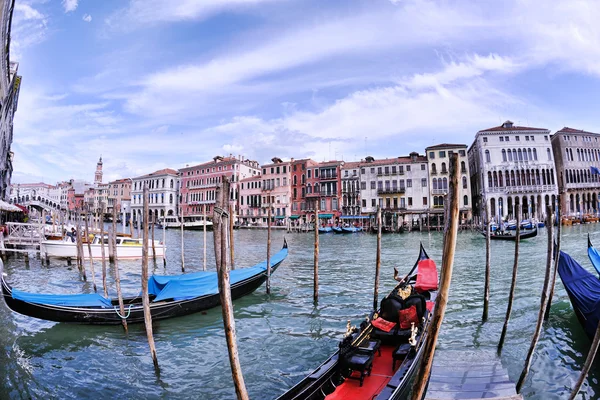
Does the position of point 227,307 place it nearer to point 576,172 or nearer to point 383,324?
point 383,324

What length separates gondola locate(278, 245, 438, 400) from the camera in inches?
130

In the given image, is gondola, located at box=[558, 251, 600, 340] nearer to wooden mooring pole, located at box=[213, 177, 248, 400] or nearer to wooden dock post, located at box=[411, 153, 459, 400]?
wooden dock post, located at box=[411, 153, 459, 400]

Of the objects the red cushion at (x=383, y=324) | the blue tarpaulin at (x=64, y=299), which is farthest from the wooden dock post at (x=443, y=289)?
the blue tarpaulin at (x=64, y=299)

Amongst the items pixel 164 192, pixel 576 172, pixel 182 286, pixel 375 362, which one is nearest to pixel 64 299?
pixel 182 286

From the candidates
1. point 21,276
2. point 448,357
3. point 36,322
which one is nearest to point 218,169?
point 21,276

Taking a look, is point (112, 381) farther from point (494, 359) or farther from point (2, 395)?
point (494, 359)

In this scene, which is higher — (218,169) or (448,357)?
(218,169)

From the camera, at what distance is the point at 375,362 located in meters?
4.07

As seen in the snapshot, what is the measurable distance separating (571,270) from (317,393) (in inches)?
199

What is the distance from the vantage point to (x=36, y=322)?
6805mm

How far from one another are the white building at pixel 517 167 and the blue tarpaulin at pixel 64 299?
1362 inches

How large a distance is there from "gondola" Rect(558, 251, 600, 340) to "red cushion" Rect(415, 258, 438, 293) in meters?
2.09

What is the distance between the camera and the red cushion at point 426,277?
7104 mm

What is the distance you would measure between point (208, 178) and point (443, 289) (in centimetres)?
4983
